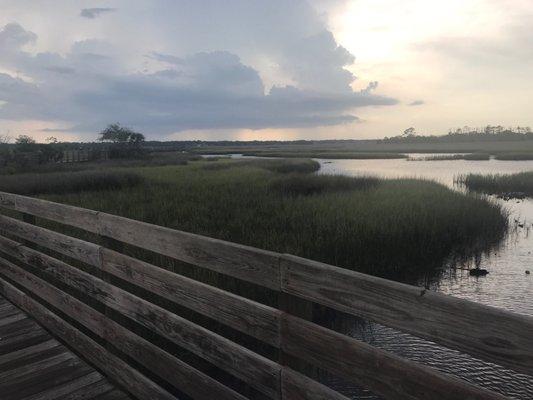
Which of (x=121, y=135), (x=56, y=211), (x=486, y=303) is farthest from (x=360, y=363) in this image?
(x=121, y=135)

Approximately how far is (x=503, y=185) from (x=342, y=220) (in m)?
19.3

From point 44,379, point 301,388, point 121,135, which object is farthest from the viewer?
point 121,135

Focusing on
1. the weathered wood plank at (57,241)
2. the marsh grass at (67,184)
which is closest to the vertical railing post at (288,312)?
the weathered wood plank at (57,241)

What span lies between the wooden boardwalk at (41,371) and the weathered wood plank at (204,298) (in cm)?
99

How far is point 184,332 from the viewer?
3252mm

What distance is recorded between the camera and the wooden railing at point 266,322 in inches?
68.2

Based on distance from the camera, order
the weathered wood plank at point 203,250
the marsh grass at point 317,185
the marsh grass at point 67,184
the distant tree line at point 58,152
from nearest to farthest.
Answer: the weathered wood plank at point 203,250, the marsh grass at point 317,185, the marsh grass at point 67,184, the distant tree line at point 58,152

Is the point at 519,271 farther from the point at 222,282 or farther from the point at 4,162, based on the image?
the point at 4,162

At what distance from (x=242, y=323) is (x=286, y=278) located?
0.54 m

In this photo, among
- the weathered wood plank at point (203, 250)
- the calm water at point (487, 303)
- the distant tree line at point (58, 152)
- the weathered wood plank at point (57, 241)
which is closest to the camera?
the weathered wood plank at point (203, 250)

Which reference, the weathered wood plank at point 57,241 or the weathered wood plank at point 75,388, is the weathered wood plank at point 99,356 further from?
the weathered wood plank at point 57,241

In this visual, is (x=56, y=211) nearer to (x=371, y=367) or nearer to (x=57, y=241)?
(x=57, y=241)

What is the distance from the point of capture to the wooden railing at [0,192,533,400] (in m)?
1.73

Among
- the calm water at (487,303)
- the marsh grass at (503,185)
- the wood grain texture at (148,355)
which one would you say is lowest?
the calm water at (487,303)
